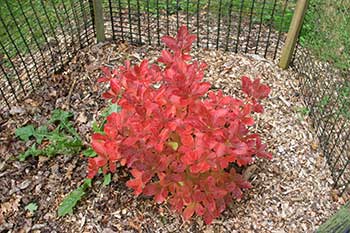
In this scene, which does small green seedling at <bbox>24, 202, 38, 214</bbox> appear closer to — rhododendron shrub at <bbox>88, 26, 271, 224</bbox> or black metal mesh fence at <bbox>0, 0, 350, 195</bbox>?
rhododendron shrub at <bbox>88, 26, 271, 224</bbox>

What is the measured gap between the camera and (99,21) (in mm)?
3287

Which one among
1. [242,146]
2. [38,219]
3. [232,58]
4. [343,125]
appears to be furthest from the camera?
[232,58]

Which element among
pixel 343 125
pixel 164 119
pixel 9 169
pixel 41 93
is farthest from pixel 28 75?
pixel 343 125

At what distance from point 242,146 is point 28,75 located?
5.49ft

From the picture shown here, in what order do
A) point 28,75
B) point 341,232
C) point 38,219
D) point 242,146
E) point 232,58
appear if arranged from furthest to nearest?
point 232,58 < point 28,75 < point 38,219 < point 242,146 < point 341,232

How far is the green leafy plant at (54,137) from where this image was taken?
2.67 meters

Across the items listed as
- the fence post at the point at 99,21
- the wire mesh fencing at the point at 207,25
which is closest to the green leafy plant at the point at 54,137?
the fence post at the point at 99,21

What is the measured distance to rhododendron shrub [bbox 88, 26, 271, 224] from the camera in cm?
206

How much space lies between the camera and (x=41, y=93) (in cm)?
307

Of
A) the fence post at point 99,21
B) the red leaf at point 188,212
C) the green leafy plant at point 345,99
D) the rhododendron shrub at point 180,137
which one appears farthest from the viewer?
the fence post at point 99,21

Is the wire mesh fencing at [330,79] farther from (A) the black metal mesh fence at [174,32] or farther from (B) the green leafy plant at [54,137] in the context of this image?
(B) the green leafy plant at [54,137]

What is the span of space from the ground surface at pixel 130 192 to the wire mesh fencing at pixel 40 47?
0.10 meters

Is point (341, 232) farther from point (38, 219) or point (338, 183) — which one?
point (38, 219)

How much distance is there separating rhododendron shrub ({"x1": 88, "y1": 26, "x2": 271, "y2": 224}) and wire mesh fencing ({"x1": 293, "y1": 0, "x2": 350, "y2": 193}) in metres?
0.58
